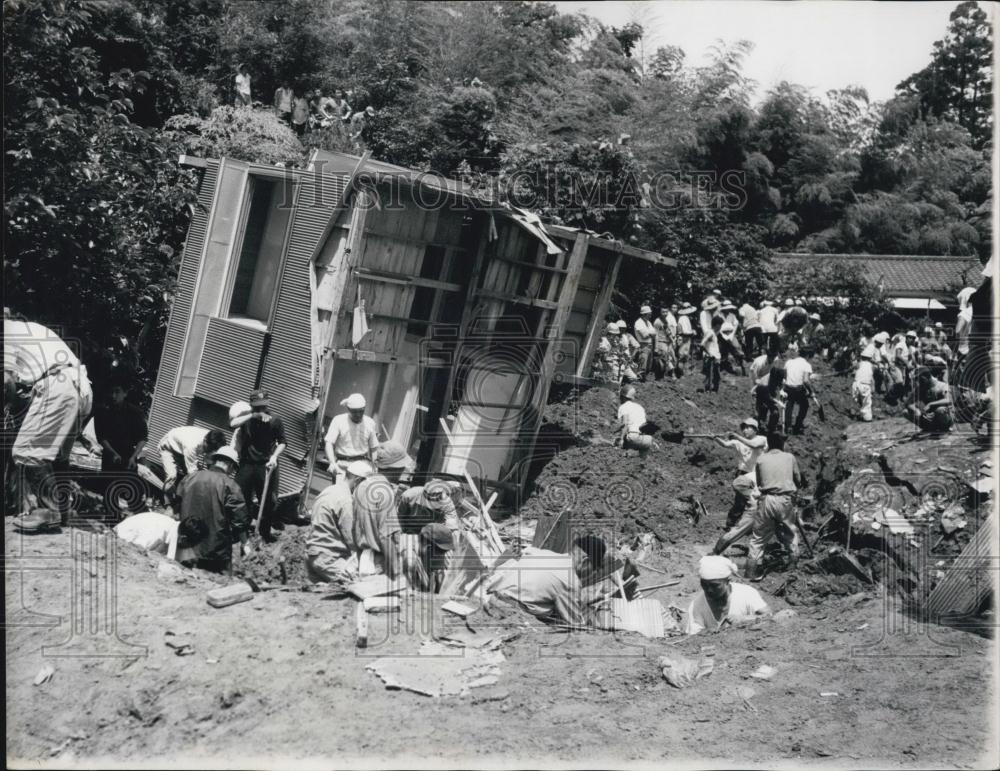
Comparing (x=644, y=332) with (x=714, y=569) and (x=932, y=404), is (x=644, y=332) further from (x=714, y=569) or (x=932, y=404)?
(x=714, y=569)

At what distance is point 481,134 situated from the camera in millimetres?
17422

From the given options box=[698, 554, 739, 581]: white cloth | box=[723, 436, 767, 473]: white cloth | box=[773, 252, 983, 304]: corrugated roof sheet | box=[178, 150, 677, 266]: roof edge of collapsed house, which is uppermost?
box=[773, 252, 983, 304]: corrugated roof sheet

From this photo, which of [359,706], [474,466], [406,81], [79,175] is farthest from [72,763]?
[406,81]

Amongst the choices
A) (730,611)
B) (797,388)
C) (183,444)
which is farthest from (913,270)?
(183,444)

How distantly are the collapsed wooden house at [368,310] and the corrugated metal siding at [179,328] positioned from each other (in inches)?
0.7

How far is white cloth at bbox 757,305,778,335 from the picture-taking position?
17.4 m

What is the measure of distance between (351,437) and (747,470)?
4652mm

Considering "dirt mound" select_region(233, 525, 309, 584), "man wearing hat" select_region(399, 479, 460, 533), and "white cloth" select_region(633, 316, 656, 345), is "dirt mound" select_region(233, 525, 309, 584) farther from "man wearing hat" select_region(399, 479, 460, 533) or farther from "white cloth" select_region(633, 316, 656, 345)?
"white cloth" select_region(633, 316, 656, 345)

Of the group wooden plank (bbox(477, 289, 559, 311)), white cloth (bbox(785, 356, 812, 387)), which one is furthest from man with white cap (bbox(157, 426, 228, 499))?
white cloth (bbox(785, 356, 812, 387))

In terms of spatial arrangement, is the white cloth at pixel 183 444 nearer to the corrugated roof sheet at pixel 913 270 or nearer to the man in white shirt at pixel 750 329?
the man in white shirt at pixel 750 329

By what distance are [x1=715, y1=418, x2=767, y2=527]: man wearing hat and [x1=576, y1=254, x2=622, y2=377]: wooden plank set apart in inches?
77.8

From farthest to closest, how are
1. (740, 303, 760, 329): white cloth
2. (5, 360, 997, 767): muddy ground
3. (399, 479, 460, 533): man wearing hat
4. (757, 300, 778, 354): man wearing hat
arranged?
1. (740, 303, 760, 329): white cloth
2. (757, 300, 778, 354): man wearing hat
3. (399, 479, 460, 533): man wearing hat
4. (5, 360, 997, 767): muddy ground

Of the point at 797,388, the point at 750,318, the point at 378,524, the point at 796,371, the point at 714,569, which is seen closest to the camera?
the point at 714,569

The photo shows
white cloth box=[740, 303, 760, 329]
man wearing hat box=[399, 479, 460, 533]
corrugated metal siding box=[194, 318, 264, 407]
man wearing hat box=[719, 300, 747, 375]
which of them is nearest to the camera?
man wearing hat box=[399, 479, 460, 533]
